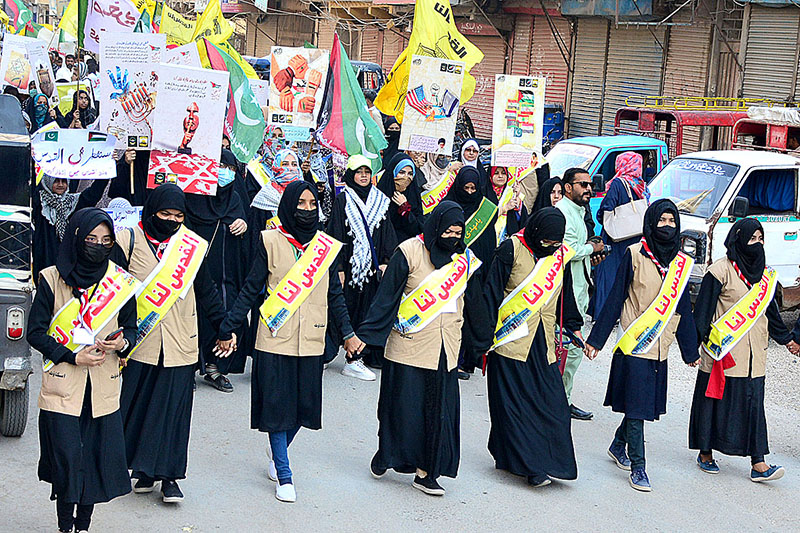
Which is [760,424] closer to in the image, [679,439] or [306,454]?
[679,439]

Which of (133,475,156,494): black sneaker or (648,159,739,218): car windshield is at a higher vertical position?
(648,159,739,218): car windshield

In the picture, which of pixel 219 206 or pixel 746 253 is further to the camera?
pixel 219 206

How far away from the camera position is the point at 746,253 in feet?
21.8

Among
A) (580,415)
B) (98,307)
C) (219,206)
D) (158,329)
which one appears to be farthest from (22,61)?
(98,307)

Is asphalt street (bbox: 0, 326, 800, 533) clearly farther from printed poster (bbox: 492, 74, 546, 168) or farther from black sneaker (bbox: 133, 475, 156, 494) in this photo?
printed poster (bbox: 492, 74, 546, 168)

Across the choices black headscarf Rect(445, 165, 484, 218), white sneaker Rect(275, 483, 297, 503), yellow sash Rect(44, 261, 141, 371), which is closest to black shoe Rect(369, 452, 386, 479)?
white sneaker Rect(275, 483, 297, 503)

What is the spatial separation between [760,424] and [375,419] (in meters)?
2.48

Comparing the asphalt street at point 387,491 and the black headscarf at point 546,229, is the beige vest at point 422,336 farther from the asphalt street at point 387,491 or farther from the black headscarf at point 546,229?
the asphalt street at point 387,491

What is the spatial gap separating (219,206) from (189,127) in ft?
4.31

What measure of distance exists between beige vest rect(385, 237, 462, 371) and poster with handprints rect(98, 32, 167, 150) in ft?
7.31

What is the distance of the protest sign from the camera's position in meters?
7.47

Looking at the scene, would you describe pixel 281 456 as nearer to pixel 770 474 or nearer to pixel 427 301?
pixel 427 301

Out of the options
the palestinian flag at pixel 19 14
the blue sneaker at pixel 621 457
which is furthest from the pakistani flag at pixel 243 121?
the palestinian flag at pixel 19 14

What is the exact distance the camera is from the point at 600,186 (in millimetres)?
10406
